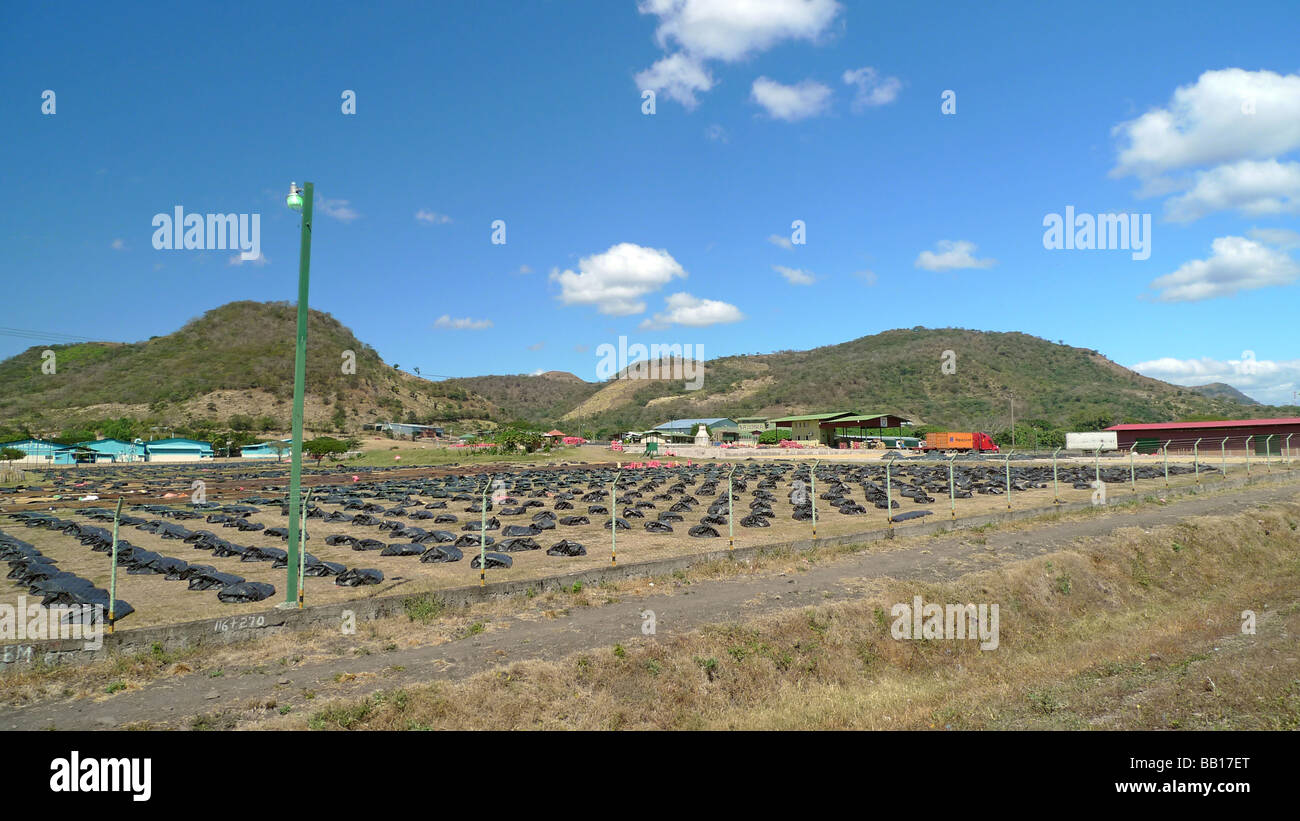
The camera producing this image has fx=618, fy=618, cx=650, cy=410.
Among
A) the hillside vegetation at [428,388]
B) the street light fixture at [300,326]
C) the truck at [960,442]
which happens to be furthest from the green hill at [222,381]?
the street light fixture at [300,326]

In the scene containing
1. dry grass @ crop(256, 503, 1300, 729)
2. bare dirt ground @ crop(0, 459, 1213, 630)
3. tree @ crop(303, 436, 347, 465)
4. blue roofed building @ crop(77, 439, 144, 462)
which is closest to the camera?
dry grass @ crop(256, 503, 1300, 729)

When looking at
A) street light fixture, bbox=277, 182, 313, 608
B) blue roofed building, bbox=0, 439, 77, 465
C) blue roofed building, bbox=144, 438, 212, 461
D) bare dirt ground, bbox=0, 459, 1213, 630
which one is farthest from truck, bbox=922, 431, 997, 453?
blue roofed building, bbox=0, 439, 77, 465

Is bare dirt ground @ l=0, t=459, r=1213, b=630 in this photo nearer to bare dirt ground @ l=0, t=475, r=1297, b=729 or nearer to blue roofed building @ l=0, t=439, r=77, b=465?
bare dirt ground @ l=0, t=475, r=1297, b=729

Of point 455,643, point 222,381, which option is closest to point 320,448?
point 455,643

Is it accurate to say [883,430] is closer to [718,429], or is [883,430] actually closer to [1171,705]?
[718,429]

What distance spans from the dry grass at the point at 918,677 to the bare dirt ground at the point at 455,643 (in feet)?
2.27

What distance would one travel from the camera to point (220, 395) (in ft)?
363

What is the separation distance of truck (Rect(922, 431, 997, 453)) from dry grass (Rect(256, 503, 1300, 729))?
58.7m

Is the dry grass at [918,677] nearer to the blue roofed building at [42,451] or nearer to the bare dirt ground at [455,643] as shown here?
the bare dirt ground at [455,643]

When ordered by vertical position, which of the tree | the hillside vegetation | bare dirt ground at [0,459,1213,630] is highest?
the hillside vegetation

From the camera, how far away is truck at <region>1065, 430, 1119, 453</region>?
61688 millimetres
